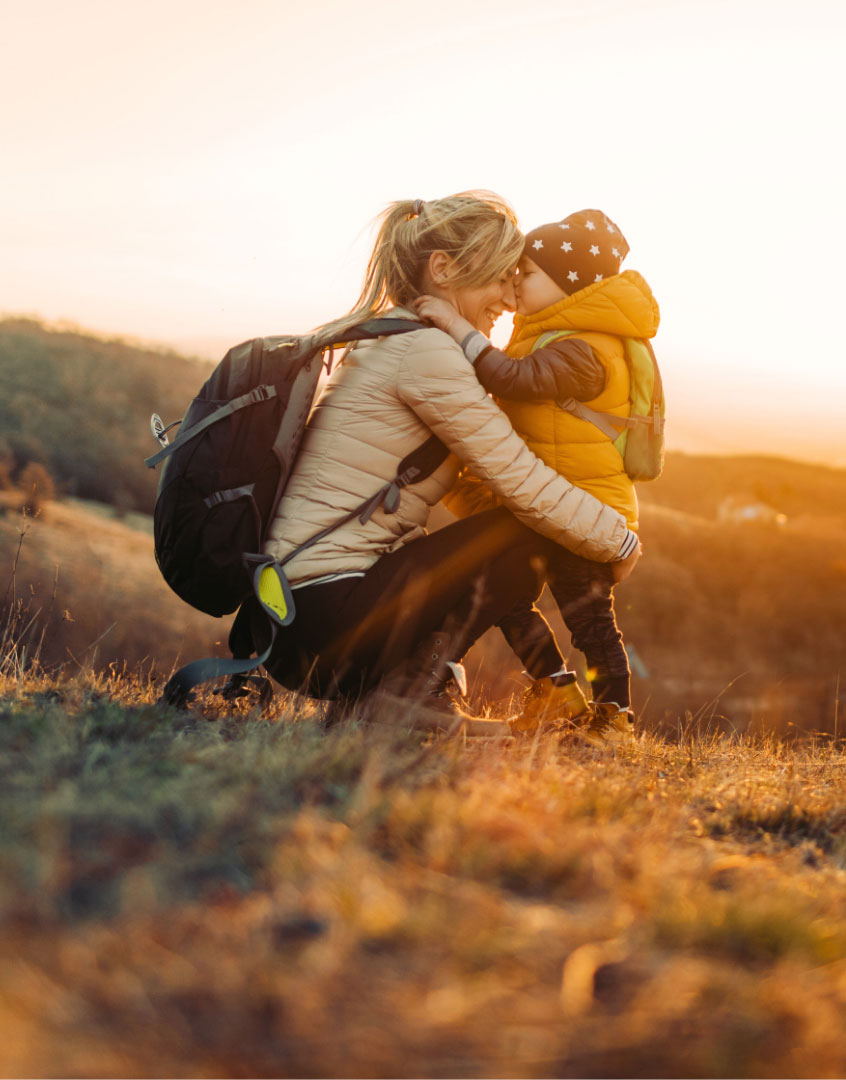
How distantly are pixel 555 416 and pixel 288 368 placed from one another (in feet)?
3.93

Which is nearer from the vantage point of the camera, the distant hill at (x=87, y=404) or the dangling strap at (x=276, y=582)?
the dangling strap at (x=276, y=582)

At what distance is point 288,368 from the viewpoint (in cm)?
330

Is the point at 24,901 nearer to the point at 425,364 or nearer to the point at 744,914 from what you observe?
the point at 744,914

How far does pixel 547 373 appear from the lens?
3.66 metres

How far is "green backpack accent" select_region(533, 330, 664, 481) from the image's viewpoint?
12.8 ft

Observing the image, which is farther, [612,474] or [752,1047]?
[612,474]

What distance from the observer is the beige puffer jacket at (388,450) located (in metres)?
3.42

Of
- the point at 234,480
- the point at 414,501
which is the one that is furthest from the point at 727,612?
the point at 234,480

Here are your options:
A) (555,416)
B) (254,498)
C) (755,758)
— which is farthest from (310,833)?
(755,758)

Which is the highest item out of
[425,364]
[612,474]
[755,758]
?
[425,364]

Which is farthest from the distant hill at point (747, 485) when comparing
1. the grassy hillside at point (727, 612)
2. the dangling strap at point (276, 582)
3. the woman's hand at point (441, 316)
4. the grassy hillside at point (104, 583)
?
the dangling strap at point (276, 582)

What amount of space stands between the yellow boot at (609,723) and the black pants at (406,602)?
2.07ft

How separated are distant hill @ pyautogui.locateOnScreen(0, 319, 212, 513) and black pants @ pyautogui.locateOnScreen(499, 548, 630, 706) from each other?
21005mm

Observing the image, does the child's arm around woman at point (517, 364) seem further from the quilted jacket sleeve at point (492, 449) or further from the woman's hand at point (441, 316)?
the quilted jacket sleeve at point (492, 449)
